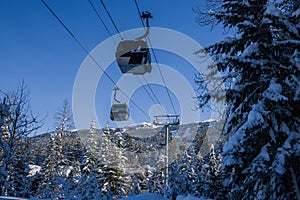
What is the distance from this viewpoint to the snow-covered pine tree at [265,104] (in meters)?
7.09

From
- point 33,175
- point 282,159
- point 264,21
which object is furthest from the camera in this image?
point 33,175

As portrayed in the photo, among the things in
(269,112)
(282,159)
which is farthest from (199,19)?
(282,159)

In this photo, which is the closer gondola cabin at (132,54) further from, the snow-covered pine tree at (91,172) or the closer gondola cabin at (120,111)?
the snow-covered pine tree at (91,172)

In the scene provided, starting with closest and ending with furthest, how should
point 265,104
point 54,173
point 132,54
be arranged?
point 265,104
point 132,54
point 54,173

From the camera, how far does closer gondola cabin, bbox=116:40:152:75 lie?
976cm

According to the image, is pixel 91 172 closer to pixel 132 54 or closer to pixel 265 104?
pixel 132 54

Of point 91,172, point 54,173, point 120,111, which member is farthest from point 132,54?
point 54,173

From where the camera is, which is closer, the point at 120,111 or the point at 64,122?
the point at 120,111

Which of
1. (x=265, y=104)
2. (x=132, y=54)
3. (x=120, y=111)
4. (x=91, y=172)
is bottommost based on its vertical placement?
(x=91, y=172)

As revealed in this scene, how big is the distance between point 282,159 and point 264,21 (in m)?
3.63

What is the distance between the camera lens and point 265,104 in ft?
23.8

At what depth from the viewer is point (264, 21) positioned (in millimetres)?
7312

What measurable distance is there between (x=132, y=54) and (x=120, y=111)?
5864 mm

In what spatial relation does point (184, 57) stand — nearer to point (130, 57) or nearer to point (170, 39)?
point (170, 39)
